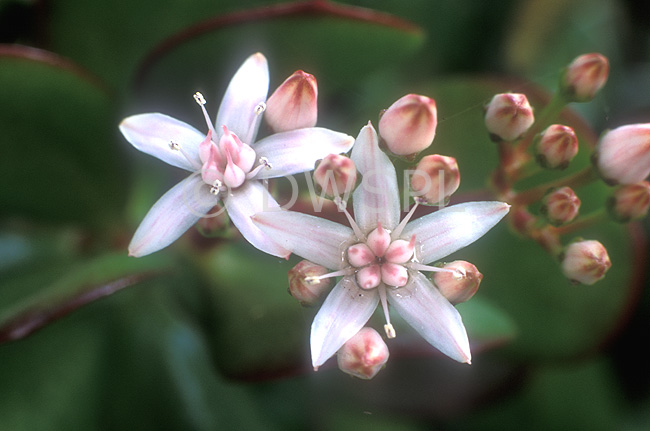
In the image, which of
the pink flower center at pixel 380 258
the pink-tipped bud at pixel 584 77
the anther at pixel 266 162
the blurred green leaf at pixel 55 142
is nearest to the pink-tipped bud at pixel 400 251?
the pink flower center at pixel 380 258

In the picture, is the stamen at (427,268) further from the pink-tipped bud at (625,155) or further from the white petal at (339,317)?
the pink-tipped bud at (625,155)

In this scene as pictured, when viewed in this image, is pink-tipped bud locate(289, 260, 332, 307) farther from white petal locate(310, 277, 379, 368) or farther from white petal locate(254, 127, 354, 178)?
white petal locate(254, 127, 354, 178)

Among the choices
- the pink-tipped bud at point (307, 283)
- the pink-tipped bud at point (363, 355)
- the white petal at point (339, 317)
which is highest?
the pink-tipped bud at point (307, 283)

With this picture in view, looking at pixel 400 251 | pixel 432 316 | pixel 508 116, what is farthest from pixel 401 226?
pixel 508 116

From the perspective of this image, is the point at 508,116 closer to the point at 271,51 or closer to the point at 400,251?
the point at 400,251

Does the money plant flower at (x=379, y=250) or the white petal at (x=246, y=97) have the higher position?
the white petal at (x=246, y=97)

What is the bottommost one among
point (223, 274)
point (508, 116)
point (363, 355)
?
point (223, 274)

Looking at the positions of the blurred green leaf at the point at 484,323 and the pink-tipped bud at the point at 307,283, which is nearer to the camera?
the pink-tipped bud at the point at 307,283

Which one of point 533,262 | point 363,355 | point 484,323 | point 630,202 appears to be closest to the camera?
point 363,355
